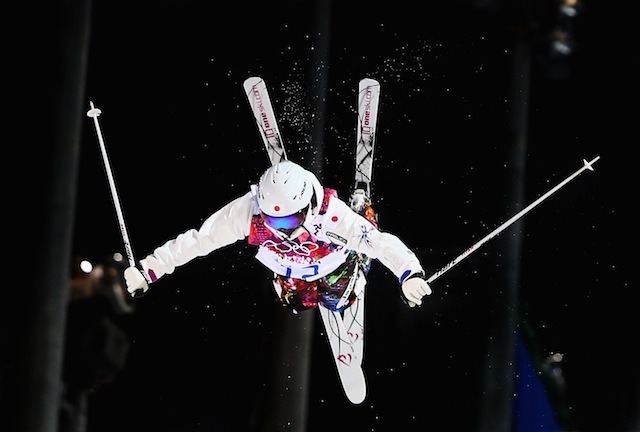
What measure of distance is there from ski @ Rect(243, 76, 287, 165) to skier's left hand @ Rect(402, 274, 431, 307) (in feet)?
1.99

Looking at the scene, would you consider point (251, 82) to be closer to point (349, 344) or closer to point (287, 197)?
point (287, 197)

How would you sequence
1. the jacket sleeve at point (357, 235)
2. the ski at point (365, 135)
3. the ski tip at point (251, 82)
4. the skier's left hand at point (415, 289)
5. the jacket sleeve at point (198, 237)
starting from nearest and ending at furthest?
the skier's left hand at point (415, 289) → the jacket sleeve at point (357, 235) → the jacket sleeve at point (198, 237) → the ski at point (365, 135) → the ski tip at point (251, 82)

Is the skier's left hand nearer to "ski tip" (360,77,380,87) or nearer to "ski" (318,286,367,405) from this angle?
"ski" (318,286,367,405)

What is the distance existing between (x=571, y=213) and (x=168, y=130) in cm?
113

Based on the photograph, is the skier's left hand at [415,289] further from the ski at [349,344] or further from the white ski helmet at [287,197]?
the ski at [349,344]

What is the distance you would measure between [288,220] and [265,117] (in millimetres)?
521

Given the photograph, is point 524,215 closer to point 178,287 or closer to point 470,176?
point 470,176

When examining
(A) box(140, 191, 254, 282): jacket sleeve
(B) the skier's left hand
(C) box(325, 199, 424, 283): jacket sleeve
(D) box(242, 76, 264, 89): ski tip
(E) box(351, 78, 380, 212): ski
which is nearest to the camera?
(B) the skier's left hand

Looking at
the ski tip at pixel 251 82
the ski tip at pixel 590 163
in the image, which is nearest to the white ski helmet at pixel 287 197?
the ski tip at pixel 251 82

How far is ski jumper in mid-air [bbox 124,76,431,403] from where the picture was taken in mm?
1990

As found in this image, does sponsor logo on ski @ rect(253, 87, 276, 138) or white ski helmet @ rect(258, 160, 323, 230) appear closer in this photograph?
white ski helmet @ rect(258, 160, 323, 230)

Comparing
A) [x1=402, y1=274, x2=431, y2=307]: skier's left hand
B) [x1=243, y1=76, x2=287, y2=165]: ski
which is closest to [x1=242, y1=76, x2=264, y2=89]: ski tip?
[x1=243, y1=76, x2=287, y2=165]: ski

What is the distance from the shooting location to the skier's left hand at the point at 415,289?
192 centimetres

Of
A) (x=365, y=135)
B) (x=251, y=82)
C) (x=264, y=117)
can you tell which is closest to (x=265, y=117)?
(x=264, y=117)
